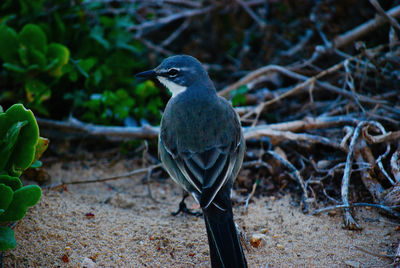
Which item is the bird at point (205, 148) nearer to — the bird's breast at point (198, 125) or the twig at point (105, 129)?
the bird's breast at point (198, 125)

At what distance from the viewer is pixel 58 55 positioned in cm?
505

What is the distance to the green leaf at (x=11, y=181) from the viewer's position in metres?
3.10

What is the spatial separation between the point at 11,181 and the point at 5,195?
0.19m

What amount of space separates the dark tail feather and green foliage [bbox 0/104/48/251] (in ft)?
4.34

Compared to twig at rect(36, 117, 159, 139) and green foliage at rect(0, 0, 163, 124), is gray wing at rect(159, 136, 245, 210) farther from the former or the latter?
green foliage at rect(0, 0, 163, 124)

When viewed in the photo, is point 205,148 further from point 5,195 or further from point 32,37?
point 32,37

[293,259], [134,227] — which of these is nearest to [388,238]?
[293,259]

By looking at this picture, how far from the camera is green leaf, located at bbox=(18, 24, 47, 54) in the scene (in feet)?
16.2

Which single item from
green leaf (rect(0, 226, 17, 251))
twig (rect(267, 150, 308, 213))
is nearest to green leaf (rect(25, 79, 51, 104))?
green leaf (rect(0, 226, 17, 251))

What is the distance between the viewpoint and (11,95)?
5.32 meters

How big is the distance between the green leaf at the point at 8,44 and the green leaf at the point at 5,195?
261 centimetres

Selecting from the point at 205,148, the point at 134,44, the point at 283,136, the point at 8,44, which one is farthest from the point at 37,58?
the point at 283,136

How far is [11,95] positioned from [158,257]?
10.3 ft

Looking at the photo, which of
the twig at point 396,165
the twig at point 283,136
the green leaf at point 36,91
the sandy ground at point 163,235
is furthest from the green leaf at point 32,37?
the twig at point 396,165
